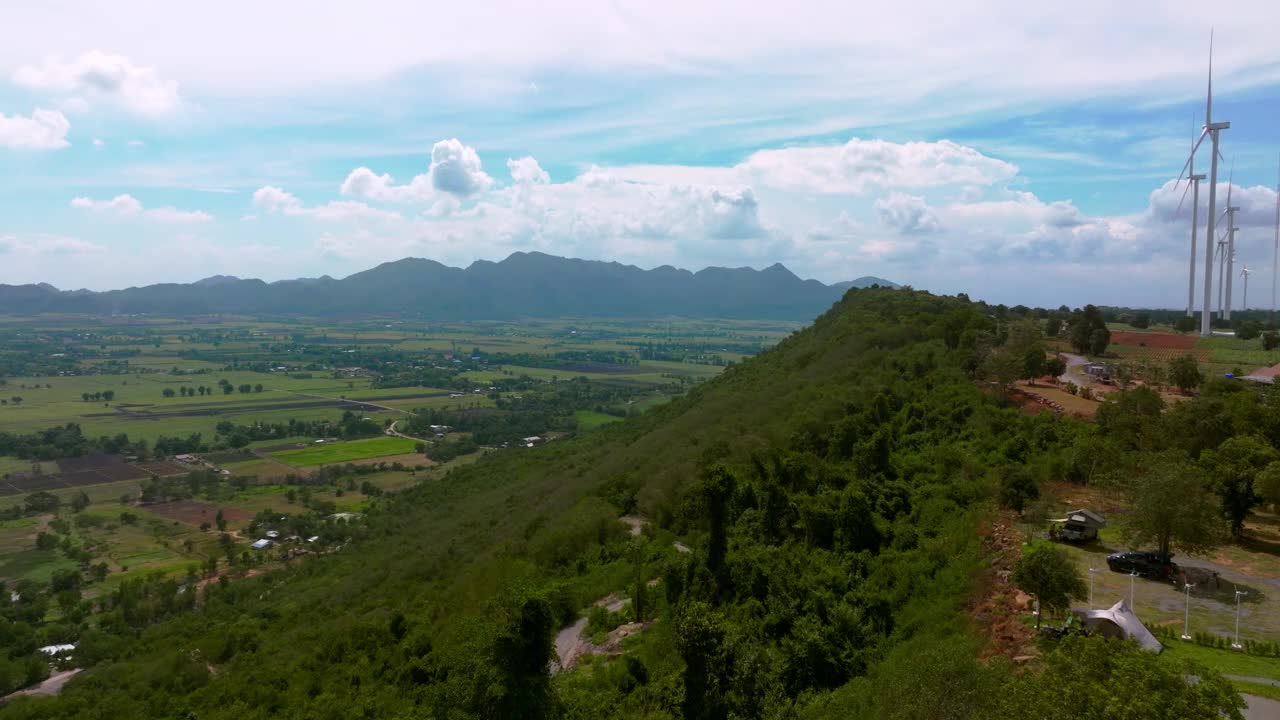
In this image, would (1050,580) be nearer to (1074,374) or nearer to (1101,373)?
(1101,373)

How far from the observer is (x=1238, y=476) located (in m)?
24.5

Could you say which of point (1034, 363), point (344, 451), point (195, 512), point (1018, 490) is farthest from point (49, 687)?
point (1034, 363)

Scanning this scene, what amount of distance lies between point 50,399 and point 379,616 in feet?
471

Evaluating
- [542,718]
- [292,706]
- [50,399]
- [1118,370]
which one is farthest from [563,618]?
[50,399]

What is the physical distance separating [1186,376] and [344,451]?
3668 inches

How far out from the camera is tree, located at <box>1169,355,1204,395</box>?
1719 inches

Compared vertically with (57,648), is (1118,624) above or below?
above

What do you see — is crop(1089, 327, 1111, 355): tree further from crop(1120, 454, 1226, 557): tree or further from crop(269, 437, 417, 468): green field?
crop(269, 437, 417, 468): green field

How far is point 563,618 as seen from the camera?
27.5m

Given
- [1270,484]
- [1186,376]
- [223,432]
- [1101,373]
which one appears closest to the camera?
[1270,484]

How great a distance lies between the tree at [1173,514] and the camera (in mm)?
20453

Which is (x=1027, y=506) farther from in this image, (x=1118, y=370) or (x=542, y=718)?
(x=1118, y=370)

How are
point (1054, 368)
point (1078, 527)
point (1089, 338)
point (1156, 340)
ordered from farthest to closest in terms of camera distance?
point (1156, 340) → point (1089, 338) → point (1054, 368) → point (1078, 527)

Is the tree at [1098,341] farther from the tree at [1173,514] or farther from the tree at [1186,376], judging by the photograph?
the tree at [1173,514]
